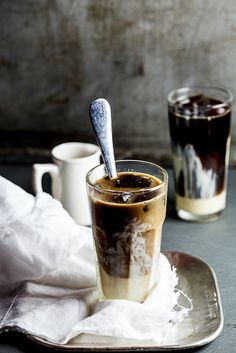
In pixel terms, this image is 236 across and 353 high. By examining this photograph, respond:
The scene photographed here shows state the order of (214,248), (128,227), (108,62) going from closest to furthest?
(128,227) < (214,248) < (108,62)

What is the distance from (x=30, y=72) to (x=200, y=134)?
1.64 feet

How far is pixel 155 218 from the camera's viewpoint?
3.28 ft

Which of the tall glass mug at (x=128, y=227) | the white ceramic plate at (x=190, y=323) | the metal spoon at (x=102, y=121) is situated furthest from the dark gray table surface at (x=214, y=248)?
the metal spoon at (x=102, y=121)

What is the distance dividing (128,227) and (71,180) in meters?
0.34

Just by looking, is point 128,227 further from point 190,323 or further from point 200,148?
point 200,148

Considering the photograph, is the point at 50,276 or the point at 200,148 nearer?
the point at 50,276

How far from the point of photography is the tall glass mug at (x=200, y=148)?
125 cm

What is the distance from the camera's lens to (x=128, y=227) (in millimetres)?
980

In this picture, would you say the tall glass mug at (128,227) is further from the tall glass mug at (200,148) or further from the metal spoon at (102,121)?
the tall glass mug at (200,148)

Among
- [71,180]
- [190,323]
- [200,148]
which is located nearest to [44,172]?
[71,180]

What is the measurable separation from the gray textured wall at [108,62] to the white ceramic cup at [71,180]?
281 millimetres

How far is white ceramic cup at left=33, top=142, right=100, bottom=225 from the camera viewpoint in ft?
4.24

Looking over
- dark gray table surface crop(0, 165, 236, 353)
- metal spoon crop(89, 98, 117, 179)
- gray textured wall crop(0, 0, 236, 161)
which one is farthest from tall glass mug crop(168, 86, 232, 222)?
metal spoon crop(89, 98, 117, 179)

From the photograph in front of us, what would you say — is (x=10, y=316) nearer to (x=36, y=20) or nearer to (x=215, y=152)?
(x=215, y=152)
